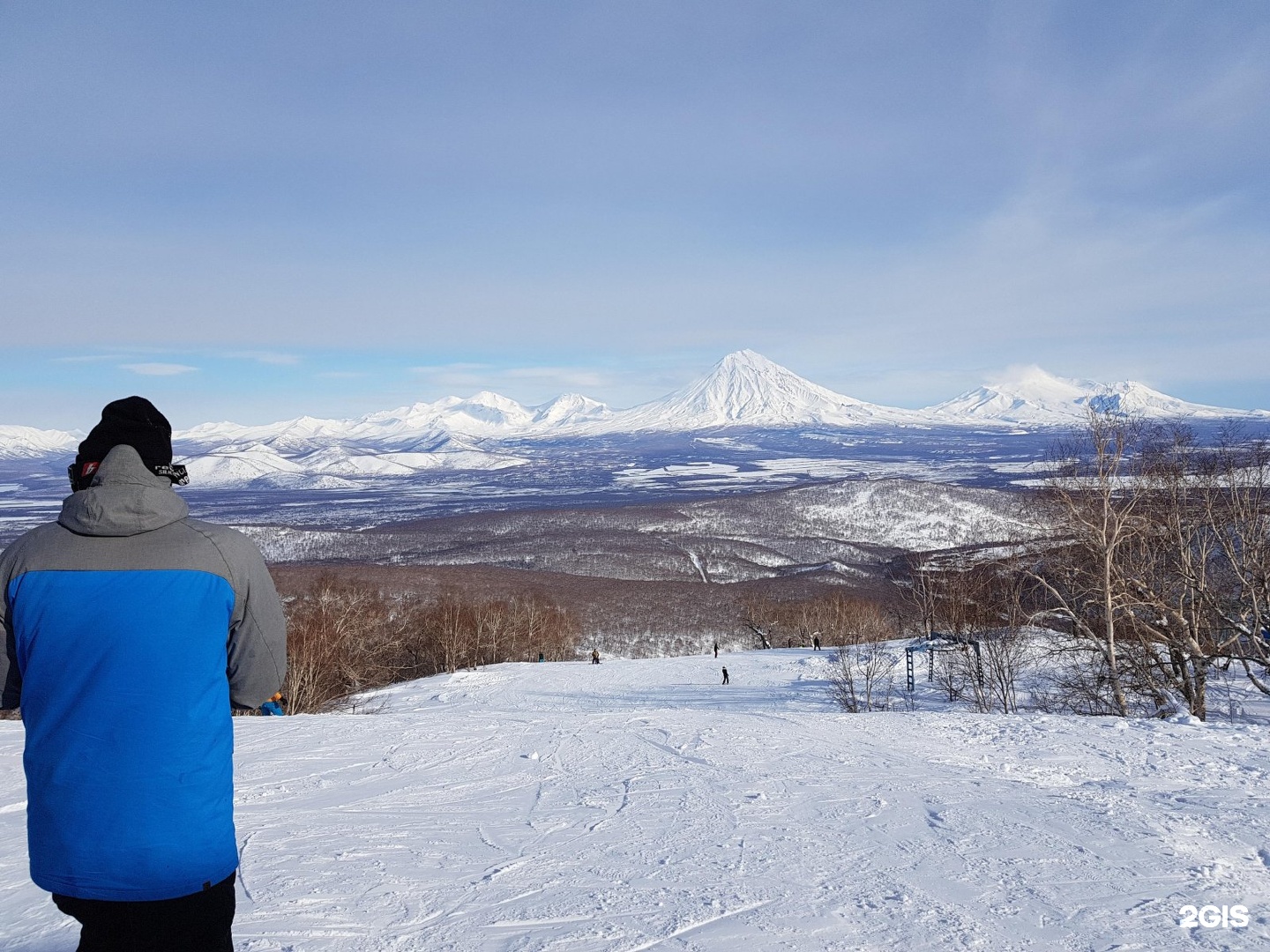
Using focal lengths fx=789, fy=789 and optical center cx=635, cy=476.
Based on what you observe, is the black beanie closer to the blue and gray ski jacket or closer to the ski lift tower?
the blue and gray ski jacket

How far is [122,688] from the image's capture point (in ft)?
7.50

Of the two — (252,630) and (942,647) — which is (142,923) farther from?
(942,647)

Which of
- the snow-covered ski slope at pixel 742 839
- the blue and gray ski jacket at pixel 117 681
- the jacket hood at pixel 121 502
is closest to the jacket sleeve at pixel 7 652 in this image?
the blue and gray ski jacket at pixel 117 681

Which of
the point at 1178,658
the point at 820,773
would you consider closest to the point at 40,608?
the point at 820,773

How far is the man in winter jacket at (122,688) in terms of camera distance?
7.43 ft

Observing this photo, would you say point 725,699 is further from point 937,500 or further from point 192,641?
point 937,500

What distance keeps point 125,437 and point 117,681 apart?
0.73 metres

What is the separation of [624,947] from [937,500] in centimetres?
16380

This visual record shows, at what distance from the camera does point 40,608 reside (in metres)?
2.26

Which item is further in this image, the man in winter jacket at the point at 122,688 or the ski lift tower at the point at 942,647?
the ski lift tower at the point at 942,647

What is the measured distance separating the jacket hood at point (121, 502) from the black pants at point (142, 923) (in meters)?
1.11

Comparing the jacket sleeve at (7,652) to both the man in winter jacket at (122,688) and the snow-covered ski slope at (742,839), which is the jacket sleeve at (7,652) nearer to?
the man in winter jacket at (122,688)

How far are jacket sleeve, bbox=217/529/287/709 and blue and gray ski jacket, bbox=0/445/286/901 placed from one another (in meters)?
0.06

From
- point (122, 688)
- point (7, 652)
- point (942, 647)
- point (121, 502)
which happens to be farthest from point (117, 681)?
point (942, 647)
